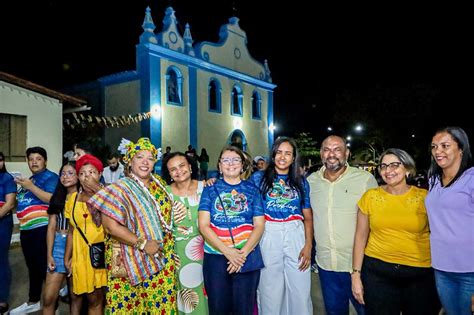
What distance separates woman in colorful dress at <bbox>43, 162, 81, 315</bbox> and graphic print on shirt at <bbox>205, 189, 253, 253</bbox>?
4.93 feet

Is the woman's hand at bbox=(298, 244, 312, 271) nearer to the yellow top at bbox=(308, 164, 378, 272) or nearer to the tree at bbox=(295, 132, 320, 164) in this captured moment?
the yellow top at bbox=(308, 164, 378, 272)

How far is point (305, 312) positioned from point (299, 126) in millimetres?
33053

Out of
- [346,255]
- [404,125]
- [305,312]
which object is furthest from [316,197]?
[404,125]

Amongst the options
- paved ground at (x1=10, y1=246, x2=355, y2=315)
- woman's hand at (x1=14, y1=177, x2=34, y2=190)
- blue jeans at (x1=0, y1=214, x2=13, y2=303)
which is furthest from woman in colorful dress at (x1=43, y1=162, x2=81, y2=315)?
blue jeans at (x1=0, y1=214, x2=13, y2=303)

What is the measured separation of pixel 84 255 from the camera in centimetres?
342

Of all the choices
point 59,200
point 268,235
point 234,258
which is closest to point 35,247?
point 59,200

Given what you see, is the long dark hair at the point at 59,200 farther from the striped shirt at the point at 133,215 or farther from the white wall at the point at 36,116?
the white wall at the point at 36,116

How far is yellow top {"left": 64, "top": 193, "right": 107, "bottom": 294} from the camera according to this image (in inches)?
132

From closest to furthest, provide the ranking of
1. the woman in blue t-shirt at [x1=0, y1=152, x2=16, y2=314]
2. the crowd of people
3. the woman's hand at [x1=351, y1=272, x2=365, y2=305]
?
the crowd of people → the woman's hand at [x1=351, y1=272, x2=365, y2=305] → the woman in blue t-shirt at [x1=0, y1=152, x2=16, y2=314]

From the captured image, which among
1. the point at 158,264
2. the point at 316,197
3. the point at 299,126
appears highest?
the point at 299,126

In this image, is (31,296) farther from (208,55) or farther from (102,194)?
(208,55)

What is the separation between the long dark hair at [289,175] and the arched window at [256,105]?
58.5ft

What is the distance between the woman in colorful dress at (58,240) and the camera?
3544mm

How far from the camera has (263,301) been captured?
3.26 metres
